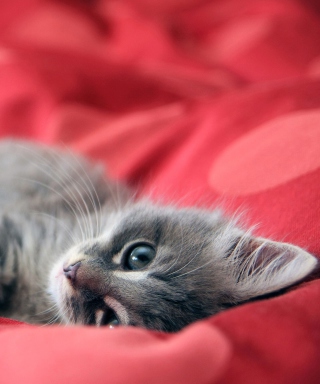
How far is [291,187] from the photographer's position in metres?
1.12

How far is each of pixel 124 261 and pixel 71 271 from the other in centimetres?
12

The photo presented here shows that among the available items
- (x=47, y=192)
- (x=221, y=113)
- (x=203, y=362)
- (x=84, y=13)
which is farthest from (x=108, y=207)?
(x=84, y=13)

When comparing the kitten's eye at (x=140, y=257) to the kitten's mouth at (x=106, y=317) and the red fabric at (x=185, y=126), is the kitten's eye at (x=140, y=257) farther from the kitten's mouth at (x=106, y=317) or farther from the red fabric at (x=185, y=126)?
the red fabric at (x=185, y=126)

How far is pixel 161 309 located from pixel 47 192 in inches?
30.3

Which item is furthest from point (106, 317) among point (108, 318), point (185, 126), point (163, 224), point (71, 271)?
point (185, 126)

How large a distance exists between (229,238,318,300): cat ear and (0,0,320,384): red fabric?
4cm

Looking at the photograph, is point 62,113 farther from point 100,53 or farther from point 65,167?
point 100,53

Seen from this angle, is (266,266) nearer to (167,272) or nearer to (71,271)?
(167,272)

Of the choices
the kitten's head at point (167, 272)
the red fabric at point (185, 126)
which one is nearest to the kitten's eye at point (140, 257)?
the kitten's head at point (167, 272)

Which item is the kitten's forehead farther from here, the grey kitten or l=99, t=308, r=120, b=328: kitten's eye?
l=99, t=308, r=120, b=328: kitten's eye

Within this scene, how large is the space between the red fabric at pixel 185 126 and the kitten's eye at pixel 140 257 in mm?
280

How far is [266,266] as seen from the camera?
971 mm

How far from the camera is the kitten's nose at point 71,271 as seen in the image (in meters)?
0.97

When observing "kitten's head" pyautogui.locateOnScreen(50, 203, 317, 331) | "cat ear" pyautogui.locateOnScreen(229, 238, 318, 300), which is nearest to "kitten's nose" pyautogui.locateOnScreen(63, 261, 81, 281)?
"kitten's head" pyautogui.locateOnScreen(50, 203, 317, 331)
